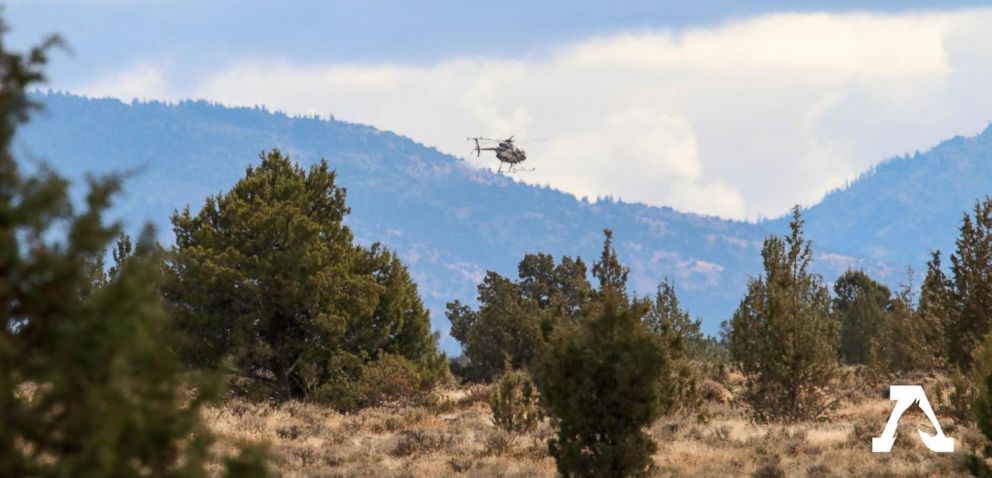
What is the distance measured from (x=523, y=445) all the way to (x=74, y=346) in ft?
52.4

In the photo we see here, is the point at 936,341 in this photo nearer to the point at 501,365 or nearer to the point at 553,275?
the point at 501,365

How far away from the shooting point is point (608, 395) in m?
16.1

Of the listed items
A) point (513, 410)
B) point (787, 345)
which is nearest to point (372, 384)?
point (513, 410)

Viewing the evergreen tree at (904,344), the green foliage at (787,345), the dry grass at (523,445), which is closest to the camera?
the dry grass at (523,445)

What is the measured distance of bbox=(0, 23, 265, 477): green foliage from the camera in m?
6.38

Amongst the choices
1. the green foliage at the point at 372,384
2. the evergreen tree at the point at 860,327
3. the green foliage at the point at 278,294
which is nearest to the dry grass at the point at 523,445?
the green foliage at the point at 372,384

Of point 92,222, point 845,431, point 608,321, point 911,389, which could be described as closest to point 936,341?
point 911,389

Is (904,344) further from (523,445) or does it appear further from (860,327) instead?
(523,445)

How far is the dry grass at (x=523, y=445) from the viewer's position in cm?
1903

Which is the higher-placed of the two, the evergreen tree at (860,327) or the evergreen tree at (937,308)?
the evergreen tree at (860,327)

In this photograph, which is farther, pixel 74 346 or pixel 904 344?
pixel 904 344

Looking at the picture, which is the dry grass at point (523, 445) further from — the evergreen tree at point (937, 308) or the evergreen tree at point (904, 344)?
the evergreen tree at point (904, 344)

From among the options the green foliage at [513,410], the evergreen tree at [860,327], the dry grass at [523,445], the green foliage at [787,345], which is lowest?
the dry grass at [523,445]

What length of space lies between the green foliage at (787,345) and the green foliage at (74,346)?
1999 cm
